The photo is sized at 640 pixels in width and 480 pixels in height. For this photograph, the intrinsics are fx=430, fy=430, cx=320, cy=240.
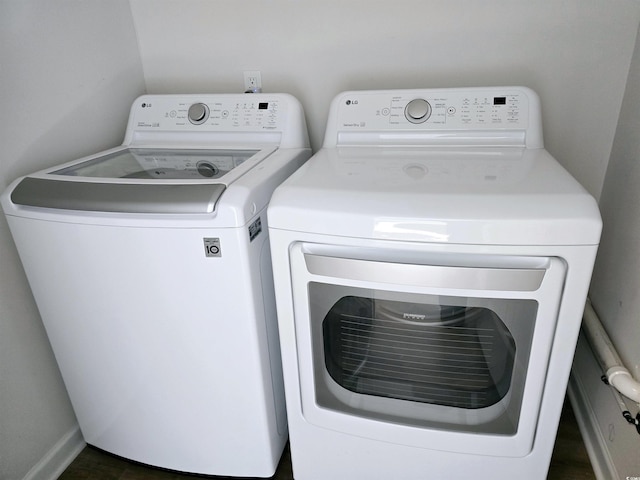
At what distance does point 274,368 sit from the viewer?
1.21m

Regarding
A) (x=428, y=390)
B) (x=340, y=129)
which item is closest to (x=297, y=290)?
(x=428, y=390)

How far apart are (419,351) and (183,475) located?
2.85 ft

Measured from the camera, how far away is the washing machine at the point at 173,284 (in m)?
0.97

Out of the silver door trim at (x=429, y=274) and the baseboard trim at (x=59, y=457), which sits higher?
the silver door trim at (x=429, y=274)

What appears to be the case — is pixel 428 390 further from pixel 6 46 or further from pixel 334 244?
pixel 6 46

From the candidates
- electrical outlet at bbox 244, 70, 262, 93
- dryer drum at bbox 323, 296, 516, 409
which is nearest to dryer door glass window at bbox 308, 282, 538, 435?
dryer drum at bbox 323, 296, 516, 409

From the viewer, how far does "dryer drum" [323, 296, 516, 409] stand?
0.96 m

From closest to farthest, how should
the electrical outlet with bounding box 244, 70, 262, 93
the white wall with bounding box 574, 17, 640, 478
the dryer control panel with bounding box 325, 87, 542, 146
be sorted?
the white wall with bounding box 574, 17, 640, 478 < the dryer control panel with bounding box 325, 87, 542, 146 < the electrical outlet with bounding box 244, 70, 262, 93

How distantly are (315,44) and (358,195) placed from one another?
87cm

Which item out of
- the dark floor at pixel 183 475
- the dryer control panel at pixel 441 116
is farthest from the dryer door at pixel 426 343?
the dryer control panel at pixel 441 116

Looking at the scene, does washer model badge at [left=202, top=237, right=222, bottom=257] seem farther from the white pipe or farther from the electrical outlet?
the white pipe

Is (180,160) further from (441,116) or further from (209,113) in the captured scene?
(441,116)

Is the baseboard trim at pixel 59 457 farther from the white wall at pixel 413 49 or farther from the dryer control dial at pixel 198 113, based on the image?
the white wall at pixel 413 49

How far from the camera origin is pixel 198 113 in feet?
4.74
